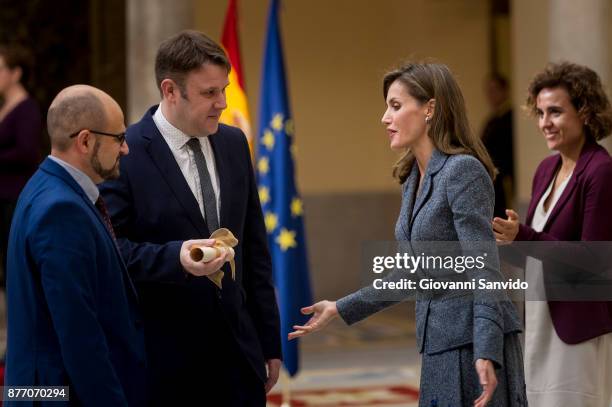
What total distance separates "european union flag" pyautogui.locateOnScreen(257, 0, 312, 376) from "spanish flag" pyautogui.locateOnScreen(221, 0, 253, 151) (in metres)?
0.15

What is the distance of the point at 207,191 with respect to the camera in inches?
149

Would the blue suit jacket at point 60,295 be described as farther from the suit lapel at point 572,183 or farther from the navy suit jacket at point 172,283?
the suit lapel at point 572,183

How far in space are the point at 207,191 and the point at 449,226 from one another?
2.96ft

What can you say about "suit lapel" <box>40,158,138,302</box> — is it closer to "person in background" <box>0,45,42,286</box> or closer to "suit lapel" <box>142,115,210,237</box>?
"suit lapel" <box>142,115,210,237</box>

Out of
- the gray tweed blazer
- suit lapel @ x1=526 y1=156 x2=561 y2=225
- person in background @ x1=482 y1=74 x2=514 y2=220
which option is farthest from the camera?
person in background @ x1=482 y1=74 x2=514 y2=220

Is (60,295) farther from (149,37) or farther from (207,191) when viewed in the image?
(149,37)

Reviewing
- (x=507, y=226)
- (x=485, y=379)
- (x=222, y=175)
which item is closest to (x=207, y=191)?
(x=222, y=175)

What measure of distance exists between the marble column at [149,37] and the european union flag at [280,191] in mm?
1267

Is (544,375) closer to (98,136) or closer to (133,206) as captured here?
(133,206)

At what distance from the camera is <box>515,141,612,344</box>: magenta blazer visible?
13.2 feet

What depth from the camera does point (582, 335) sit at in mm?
4059

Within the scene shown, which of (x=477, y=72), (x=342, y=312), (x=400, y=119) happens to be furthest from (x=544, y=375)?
(x=477, y=72)

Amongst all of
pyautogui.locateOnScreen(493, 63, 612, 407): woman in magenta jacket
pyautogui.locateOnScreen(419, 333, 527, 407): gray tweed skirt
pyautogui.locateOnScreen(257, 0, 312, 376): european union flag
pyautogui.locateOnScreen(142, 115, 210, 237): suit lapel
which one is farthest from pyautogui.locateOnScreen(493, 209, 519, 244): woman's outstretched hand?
pyautogui.locateOnScreen(257, 0, 312, 376): european union flag

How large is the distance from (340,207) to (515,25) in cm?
304
